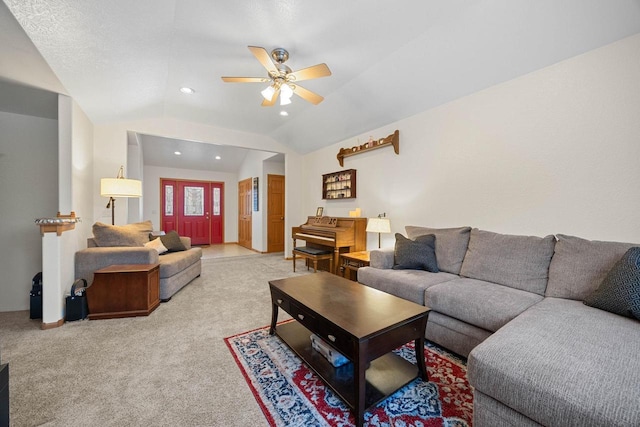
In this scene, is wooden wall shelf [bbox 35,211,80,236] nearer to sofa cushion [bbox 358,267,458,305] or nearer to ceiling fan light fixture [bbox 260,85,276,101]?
ceiling fan light fixture [bbox 260,85,276,101]

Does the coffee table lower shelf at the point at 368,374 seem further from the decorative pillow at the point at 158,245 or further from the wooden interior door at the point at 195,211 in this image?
the wooden interior door at the point at 195,211

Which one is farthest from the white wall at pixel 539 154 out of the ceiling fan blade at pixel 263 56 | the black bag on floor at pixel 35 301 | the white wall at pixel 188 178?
the white wall at pixel 188 178

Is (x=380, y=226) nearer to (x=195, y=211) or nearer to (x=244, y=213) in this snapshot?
(x=244, y=213)

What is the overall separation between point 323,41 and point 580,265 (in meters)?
2.83

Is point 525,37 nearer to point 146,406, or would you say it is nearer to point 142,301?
point 146,406

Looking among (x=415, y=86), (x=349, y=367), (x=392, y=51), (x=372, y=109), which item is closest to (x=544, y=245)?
(x=349, y=367)

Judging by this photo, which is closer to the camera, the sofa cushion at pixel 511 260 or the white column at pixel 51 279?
the sofa cushion at pixel 511 260

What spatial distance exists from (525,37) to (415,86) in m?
1.03

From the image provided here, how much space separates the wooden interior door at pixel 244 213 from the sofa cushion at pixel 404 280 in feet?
16.6

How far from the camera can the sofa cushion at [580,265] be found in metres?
1.73

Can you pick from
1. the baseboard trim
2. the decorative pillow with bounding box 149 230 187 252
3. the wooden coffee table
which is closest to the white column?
the baseboard trim

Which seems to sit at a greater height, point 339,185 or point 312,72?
point 312,72

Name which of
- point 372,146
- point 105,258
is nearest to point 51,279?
point 105,258

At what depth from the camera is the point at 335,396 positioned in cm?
146
